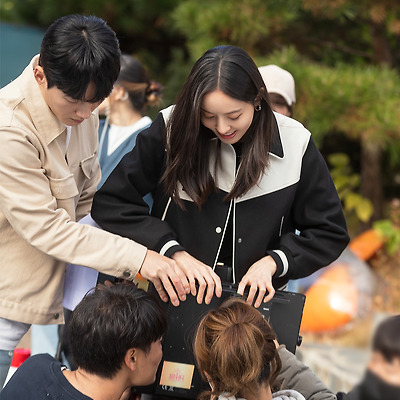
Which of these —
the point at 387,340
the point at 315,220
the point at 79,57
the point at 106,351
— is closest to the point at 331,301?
the point at 315,220

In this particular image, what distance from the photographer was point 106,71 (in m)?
1.80

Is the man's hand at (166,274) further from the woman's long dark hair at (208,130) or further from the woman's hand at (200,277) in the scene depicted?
the woman's long dark hair at (208,130)

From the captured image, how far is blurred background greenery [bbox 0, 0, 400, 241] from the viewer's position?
4.53 meters

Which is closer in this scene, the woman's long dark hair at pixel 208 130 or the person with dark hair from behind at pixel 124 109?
the woman's long dark hair at pixel 208 130

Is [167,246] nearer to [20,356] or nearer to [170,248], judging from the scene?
[170,248]

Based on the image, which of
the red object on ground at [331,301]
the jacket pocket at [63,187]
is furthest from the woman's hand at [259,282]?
the red object on ground at [331,301]

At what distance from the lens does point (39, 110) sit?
1.90 m

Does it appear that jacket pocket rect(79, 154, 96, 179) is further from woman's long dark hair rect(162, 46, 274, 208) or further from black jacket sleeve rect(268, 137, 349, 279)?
black jacket sleeve rect(268, 137, 349, 279)

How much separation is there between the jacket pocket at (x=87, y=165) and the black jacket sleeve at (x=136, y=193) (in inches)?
4.8

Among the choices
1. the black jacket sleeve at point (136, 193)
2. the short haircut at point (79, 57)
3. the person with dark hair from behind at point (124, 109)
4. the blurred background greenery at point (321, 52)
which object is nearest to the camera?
the short haircut at point (79, 57)

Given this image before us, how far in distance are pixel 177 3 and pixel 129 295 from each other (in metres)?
4.54

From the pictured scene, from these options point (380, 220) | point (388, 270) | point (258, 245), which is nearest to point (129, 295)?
point (258, 245)

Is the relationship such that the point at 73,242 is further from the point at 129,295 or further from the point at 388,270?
the point at 388,270

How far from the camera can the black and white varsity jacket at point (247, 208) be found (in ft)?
6.63
